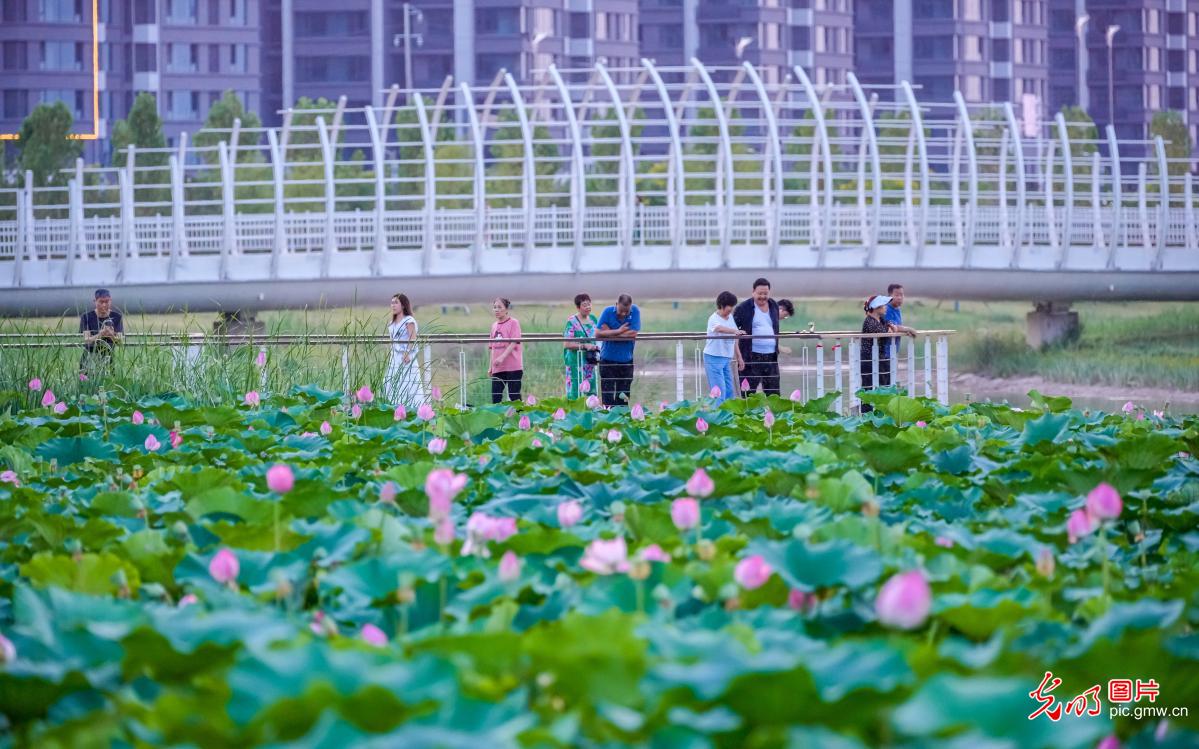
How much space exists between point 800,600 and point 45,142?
44434mm

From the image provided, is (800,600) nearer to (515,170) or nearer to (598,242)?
(598,242)

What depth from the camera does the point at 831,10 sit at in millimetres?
70750

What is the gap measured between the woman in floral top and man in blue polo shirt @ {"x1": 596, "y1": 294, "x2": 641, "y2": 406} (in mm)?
108

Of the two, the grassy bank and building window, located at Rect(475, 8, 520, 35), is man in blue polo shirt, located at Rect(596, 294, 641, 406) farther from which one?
building window, located at Rect(475, 8, 520, 35)

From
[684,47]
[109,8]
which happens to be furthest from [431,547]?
[684,47]

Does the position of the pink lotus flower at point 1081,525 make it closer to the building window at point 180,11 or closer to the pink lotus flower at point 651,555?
the pink lotus flower at point 651,555

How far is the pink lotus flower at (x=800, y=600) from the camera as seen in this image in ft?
9.47

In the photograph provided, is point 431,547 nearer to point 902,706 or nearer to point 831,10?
point 902,706

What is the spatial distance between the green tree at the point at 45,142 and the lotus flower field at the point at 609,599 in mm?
41243

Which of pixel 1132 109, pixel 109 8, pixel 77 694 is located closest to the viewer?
pixel 77 694

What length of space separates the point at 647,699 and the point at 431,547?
1261 mm

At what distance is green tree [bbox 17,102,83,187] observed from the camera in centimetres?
4400

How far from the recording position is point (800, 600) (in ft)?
9.48

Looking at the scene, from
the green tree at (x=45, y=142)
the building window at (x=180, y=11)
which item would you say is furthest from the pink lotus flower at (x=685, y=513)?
the building window at (x=180, y=11)
